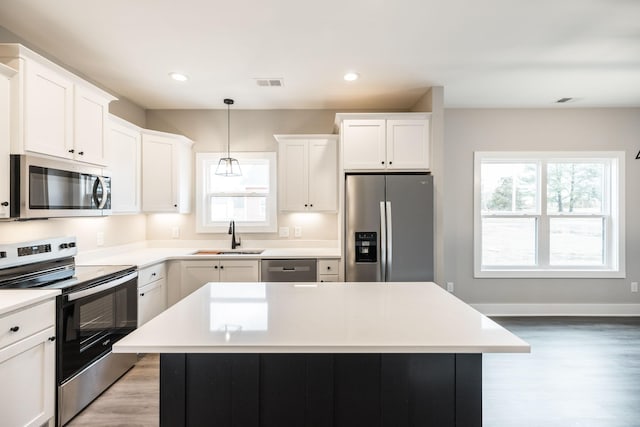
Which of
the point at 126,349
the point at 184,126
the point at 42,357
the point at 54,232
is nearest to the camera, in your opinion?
the point at 126,349

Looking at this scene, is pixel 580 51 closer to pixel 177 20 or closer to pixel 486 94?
pixel 486 94

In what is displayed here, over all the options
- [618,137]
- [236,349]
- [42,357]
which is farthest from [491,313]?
[42,357]

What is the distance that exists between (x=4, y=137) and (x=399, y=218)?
2.94m

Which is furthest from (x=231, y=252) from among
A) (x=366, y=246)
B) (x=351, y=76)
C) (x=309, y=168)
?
(x=351, y=76)

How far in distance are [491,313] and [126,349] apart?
4.35 m

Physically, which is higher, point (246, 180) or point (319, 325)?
point (246, 180)

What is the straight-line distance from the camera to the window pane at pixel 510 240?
439 centimetres

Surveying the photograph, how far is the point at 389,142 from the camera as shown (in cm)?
345

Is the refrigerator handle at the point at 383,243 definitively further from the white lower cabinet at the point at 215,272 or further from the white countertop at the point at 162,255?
the white lower cabinet at the point at 215,272

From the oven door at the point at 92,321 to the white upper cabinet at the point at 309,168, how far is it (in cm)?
183

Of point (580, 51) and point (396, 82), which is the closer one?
point (580, 51)

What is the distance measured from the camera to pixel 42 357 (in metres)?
1.87

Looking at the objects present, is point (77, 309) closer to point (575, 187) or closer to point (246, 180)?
point (246, 180)

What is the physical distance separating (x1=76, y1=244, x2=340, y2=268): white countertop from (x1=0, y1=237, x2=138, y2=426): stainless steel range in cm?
45
